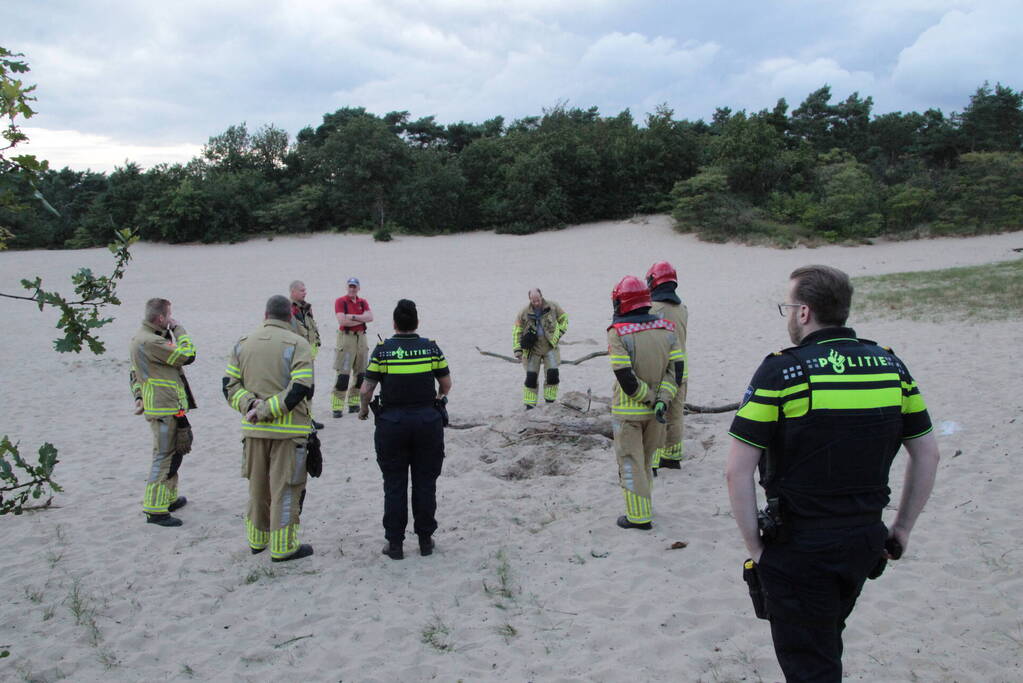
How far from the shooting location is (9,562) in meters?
5.61

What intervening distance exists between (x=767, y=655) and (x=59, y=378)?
45.2ft

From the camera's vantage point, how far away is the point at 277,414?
505 cm

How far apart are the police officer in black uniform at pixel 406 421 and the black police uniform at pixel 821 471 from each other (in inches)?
122

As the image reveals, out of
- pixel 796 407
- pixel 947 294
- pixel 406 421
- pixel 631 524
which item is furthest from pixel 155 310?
pixel 947 294

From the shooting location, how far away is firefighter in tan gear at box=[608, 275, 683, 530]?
5.67 m

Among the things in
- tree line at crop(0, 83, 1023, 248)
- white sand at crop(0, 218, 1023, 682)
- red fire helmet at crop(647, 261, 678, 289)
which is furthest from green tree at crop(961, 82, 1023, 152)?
red fire helmet at crop(647, 261, 678, 289)

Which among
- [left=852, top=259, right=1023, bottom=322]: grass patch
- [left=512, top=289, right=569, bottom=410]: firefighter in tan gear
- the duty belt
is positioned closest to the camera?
the duty belt

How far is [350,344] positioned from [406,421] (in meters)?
4.88

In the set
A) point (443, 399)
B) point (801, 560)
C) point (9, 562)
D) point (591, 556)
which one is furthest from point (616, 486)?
point (9, 562)

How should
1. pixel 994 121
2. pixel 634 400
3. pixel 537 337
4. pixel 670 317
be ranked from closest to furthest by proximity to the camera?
1. pixel 634 400
2. pixel 670 317
3. pixel 537 337
4. pixel 994 121

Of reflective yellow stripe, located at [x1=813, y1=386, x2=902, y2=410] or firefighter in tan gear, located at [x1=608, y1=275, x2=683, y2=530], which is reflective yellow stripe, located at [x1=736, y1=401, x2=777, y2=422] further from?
firefighter in tan gear, located at [x1=608, y1=275, x2=683, y2=530]

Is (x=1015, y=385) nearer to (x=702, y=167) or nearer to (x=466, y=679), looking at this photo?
(x=466, y=679)

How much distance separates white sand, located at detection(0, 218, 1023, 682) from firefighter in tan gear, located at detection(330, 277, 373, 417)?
0.49 metres

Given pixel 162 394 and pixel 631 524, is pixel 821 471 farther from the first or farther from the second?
pixel 162 394
